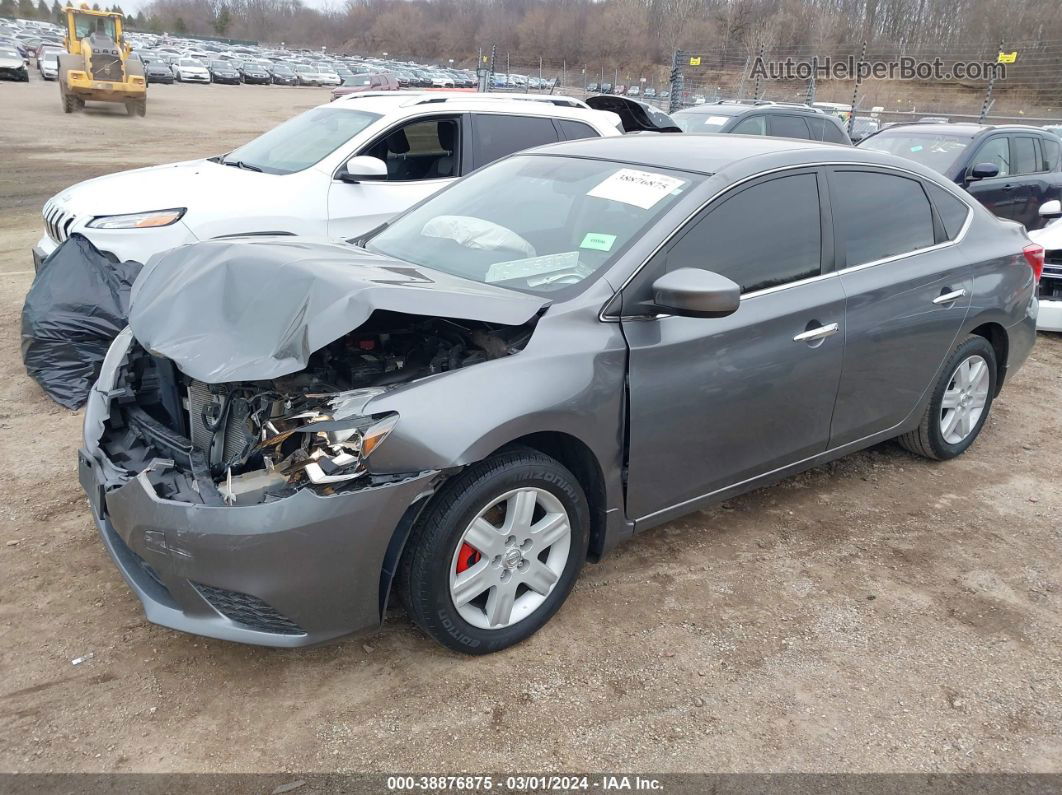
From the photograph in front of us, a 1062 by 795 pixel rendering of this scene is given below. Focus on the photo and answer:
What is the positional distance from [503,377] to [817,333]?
5.08 ft

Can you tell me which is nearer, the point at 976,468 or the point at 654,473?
the point at 654,473

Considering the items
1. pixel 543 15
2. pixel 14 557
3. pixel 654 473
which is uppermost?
pixel 543 15

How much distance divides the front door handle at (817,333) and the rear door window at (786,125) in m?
8.69

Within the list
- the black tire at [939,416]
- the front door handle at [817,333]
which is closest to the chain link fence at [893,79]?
the black tire at [939,416]

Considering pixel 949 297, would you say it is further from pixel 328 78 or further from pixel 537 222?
pixel 328 78

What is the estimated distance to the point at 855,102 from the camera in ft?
70.9

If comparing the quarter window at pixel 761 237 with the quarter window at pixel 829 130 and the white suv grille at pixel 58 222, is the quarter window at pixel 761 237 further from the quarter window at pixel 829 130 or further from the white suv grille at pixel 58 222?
the quarter window at pixel 829 130

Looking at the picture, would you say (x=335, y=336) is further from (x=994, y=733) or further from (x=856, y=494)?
(x=856, y=494)

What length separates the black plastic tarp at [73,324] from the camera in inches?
198

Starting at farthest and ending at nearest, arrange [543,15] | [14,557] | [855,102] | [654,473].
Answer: [543,15]
[855,102]
[14,557]
[654,473]

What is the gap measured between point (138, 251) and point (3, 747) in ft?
12.4

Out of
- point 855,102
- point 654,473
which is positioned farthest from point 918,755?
point 855,102

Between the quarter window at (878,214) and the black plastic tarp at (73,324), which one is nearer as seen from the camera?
the quarter window at (878,214)

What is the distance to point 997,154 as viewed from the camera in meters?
9.47
